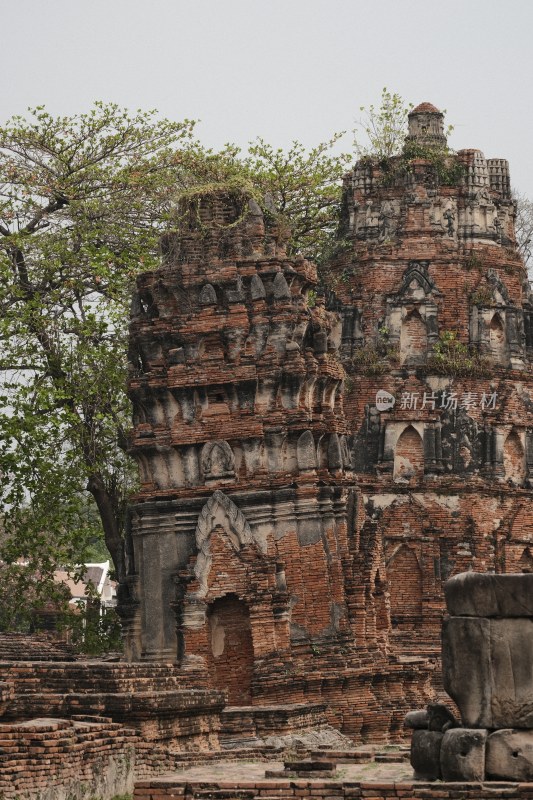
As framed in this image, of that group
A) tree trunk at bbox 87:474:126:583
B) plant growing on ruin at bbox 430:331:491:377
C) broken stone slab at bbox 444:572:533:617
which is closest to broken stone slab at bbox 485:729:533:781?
broken stone slab at bbox 444:572:533:617

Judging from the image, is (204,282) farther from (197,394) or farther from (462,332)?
(462,332)

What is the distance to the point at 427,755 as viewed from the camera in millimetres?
15992

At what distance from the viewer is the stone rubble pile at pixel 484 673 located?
51.8 feet

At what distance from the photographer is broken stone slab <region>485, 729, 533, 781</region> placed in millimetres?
15539

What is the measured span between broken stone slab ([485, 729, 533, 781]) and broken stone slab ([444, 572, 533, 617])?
988mm

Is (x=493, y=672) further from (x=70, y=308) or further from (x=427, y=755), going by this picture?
(x=70, y=308)

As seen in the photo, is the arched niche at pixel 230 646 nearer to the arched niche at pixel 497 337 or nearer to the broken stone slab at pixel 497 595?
the broken stone slab at pixel 497 595

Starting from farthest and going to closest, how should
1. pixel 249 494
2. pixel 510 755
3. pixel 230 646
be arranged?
pixel 249 494 → pixel 230 646 → pixel 510 755

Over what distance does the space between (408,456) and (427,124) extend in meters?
7.18

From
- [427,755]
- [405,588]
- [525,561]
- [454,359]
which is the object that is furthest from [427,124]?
[427,755]

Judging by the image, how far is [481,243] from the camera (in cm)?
4012

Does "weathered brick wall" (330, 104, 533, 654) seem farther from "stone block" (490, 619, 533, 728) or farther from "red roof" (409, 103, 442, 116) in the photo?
"stone block" (490, 619, 533, 728)

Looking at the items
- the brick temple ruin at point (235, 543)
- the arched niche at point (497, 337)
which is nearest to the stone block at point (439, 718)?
the brick temple ruin at point (235, 543)

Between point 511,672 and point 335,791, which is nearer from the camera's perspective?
point 335,791
